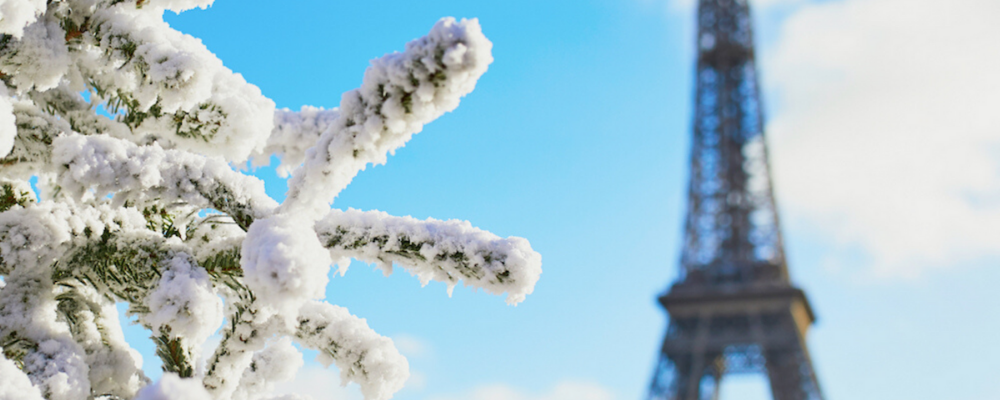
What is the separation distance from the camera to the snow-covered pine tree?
1.94 meters

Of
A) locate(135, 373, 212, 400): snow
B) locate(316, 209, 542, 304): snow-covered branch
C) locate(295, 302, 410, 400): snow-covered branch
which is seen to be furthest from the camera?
locate(295, 302, 410, 400): snow-covered branch

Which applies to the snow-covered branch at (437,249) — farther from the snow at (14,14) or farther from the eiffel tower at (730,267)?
the eiffel tower at (730,267)

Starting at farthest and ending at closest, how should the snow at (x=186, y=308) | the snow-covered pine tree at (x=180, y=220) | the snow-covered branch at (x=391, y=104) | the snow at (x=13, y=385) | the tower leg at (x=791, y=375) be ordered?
the tower leg at (x=791, y=375) < the snow at (x=186, y=308) < the snow at (x=13, y=385) < the snow-covered pine tree at (x=180, y=220) < the snow-covered branch at (x=391, y=104)

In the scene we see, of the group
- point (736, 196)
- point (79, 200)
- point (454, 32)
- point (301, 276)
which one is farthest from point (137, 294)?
point (736, 196)

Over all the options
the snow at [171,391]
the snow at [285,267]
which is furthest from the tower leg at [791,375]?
the snow at [171,391]

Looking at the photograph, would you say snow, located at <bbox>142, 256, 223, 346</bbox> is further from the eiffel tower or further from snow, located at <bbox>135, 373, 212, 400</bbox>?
the eiffel tower

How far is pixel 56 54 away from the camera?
2.81 metres

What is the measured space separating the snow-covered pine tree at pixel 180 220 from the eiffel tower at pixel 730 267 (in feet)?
89.9

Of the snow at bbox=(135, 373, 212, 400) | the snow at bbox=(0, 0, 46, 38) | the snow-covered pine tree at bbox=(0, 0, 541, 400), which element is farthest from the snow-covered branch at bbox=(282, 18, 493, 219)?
the snow at bbox=(0, 0, 46, 38)

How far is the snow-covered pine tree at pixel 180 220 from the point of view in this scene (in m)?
1.94

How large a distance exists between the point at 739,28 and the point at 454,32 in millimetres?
36350

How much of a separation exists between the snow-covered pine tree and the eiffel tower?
A: 2740cm

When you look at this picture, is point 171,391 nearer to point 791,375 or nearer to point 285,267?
point 285,267

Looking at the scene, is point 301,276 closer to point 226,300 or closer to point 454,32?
point 454,32
